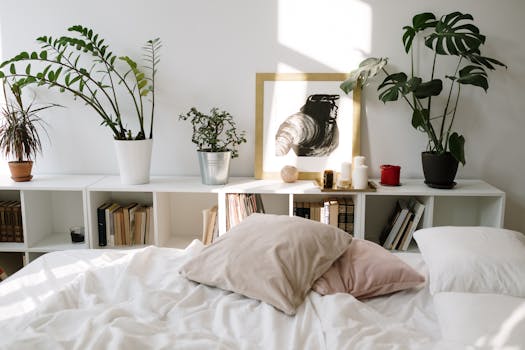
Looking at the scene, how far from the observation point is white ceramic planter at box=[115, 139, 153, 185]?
279 centimetres

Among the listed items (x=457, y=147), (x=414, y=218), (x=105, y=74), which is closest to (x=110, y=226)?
(x=105, y=74)

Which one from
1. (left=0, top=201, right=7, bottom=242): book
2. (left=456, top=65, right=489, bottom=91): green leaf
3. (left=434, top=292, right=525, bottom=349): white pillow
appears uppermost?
(left=456, top=65, right=489, bottom=91): green leaf

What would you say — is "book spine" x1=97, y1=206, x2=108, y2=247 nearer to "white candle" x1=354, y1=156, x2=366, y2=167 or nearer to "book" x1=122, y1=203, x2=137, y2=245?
"book" x1=122, y1=203, x2=137, y2=245

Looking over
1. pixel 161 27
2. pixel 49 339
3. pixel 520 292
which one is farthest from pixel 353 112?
pixel 49 339

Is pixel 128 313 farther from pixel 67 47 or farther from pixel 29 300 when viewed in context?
pixel 67 47

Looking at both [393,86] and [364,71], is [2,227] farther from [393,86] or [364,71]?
[393,86]

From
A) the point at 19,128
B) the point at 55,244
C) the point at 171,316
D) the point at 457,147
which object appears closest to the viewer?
the point at 171,316

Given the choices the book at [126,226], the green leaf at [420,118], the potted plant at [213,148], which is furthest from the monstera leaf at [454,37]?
the book at [126,226]

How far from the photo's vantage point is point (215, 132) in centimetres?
284

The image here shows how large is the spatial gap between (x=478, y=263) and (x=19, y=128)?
2444 mm

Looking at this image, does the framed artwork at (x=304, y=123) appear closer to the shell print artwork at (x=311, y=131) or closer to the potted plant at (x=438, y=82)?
the shell print artwork at (x=311, y=131)

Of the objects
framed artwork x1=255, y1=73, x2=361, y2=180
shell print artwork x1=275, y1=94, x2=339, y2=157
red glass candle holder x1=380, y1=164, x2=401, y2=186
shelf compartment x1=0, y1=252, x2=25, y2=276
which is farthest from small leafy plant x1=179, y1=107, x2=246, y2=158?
shelf compartment x1=0, y1=252, x2=25, y2=276

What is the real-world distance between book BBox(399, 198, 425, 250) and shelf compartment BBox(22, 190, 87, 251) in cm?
184

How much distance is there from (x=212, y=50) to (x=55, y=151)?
117 centimetres
